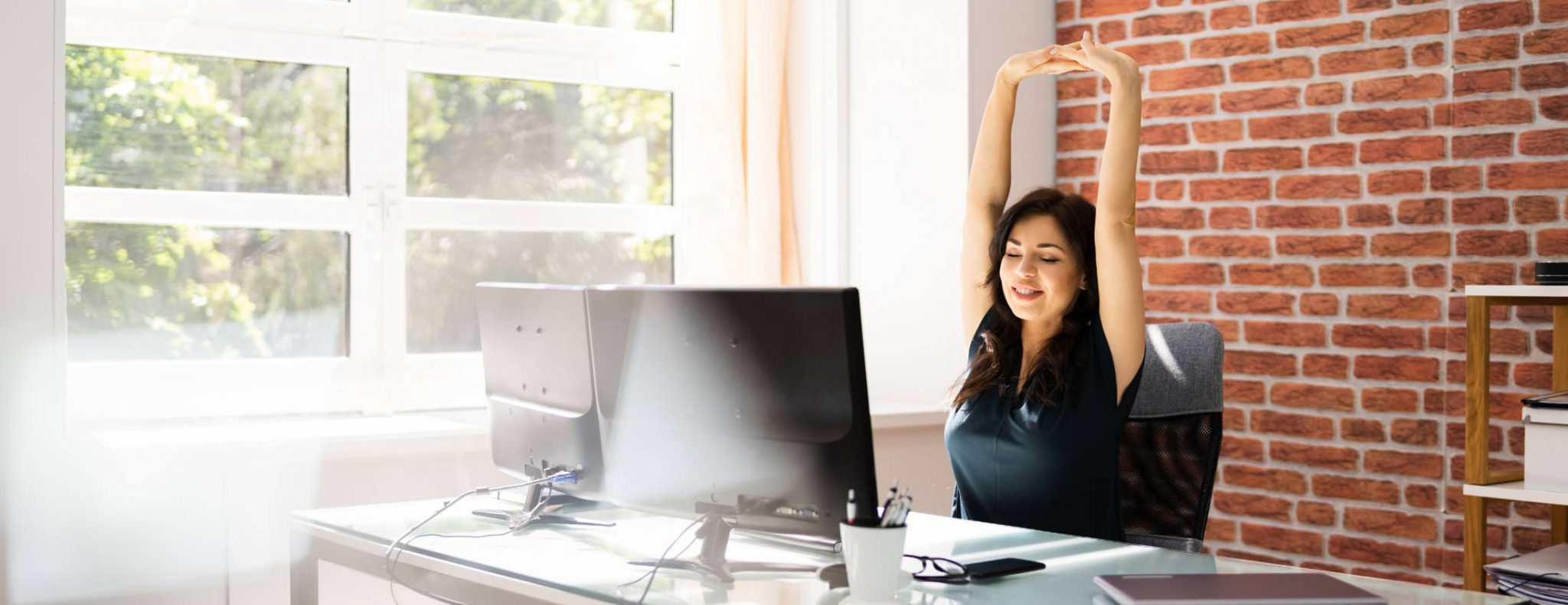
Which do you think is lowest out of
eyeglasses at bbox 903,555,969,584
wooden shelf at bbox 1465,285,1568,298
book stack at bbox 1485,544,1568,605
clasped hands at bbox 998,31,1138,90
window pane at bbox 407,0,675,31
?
book stack at bbox 1485,544,1568,605

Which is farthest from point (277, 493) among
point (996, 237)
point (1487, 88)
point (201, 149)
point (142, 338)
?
point (1487, 88)

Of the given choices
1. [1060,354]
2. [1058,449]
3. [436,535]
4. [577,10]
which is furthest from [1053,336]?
[577,10]

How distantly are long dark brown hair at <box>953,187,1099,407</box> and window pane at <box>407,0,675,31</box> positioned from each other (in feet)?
5.71

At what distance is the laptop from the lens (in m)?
1.45

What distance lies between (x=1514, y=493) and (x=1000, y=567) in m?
1.42

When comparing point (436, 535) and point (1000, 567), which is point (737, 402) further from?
point (436, 535)

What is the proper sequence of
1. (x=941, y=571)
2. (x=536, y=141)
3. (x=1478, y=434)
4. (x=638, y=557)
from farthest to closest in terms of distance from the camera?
(x=536, y=141)
(x=1478, y=434)
(x=638, y=557)
(x=941, y=571)

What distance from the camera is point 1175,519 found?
2.29 metres

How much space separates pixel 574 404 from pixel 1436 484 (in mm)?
2074

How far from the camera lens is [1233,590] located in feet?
4.92

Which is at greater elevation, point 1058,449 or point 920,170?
point 920,170

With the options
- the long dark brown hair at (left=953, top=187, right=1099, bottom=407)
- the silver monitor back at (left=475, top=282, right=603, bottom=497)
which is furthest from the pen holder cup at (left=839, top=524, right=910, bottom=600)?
the long dark brown hair at (left=953, top=187, right=1099, bottom=407)

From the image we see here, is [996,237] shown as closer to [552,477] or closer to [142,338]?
[552,477]

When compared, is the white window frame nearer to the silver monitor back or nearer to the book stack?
the silver monitor back
